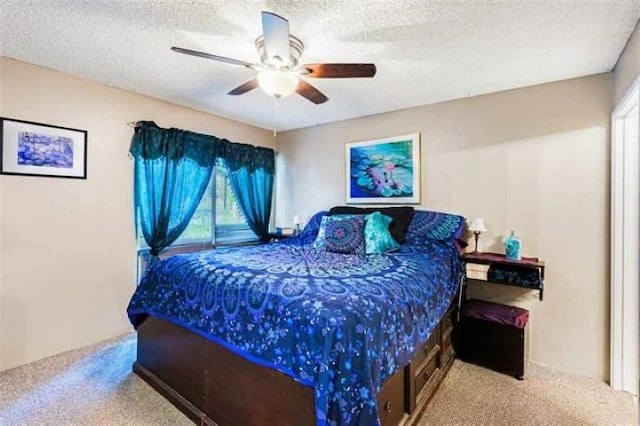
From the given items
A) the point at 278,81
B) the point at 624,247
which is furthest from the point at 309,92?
the point at 624,247

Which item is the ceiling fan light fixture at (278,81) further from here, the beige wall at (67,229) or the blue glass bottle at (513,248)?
the blue glass bottle at (513,248)

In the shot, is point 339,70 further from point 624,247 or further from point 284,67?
point 624,247

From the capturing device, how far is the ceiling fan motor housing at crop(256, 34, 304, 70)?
1.81m

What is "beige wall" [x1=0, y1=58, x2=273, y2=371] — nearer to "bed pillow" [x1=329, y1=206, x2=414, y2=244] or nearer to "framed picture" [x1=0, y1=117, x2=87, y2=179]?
"framed picture" [x1=0, y1=117, x2=87, y2=179]

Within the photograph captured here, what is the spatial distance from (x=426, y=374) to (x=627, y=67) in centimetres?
235

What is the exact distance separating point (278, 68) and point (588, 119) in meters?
2.42

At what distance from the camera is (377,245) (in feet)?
8.64

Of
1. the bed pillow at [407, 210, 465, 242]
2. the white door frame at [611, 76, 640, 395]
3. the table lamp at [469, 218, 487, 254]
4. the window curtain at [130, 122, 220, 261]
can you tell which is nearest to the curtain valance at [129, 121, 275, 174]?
the window curtain at [130, 122, 220, 261]

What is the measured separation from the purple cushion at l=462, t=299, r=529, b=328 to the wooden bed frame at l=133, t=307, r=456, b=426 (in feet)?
0.93

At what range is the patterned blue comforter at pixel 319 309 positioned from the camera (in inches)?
49.1

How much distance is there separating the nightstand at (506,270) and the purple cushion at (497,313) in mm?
219

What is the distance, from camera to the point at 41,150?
251 centimetres

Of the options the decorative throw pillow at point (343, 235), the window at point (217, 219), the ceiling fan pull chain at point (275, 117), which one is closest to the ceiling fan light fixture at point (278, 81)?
the ceiling fan pull chain at point (275, 117)

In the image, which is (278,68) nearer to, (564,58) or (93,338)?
(564,58)
